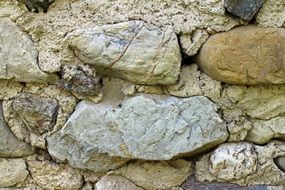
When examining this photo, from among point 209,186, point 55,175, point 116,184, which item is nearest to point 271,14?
point 209,186

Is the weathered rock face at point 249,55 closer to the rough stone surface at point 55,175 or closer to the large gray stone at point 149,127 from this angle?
the large gray stone at point 149,127

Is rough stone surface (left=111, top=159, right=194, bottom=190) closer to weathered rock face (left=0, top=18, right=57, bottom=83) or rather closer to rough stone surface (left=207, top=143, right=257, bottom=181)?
rough stone surface (left=207, top=143, right=257, bottom=181)

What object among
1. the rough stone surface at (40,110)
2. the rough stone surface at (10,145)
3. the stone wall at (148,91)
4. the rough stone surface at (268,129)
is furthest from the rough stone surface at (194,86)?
the rough stone surface at (10,145)

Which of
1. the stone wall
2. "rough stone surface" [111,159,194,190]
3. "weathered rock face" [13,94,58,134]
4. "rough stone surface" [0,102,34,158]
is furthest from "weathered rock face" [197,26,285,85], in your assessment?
"rough stone surface" [0,102,34,158]

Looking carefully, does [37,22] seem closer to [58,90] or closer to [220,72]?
[58,90]

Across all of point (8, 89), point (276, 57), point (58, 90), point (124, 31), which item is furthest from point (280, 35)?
point (8, 89)
